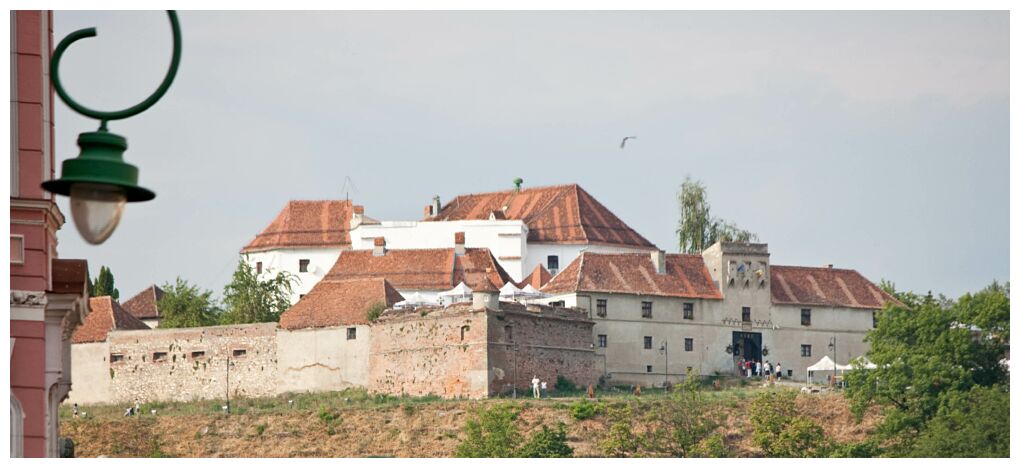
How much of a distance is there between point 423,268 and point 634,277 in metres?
7.61

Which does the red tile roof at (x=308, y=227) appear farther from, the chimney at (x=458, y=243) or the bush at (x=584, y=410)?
the bush at (x=584, y=410)

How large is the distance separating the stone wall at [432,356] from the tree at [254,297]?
28.2 ft

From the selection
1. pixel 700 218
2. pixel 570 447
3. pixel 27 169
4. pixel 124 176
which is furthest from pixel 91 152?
pixel 700 218

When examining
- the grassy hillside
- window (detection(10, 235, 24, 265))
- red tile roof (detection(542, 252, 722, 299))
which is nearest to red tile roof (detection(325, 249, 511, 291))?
red tile roof (detection(542, 252, 722, 299))

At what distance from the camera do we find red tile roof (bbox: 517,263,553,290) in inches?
2852

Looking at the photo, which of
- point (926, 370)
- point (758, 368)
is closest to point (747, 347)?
point (758, 368)

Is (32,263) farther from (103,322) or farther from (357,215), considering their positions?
(357,215)

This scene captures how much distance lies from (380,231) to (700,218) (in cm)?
1650

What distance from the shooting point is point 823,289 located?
70.6 m

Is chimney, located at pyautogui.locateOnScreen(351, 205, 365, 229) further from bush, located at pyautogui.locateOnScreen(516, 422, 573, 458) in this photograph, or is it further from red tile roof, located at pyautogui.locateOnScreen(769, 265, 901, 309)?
bush, located at pyautogui.locateOnScreen(516, 422, 573, 458)

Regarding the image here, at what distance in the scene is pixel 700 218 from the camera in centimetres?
8875

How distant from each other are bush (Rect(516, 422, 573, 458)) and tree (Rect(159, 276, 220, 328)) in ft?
53.4

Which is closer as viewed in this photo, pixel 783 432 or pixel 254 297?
pixel 783 432

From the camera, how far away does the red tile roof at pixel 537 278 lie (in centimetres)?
7244
